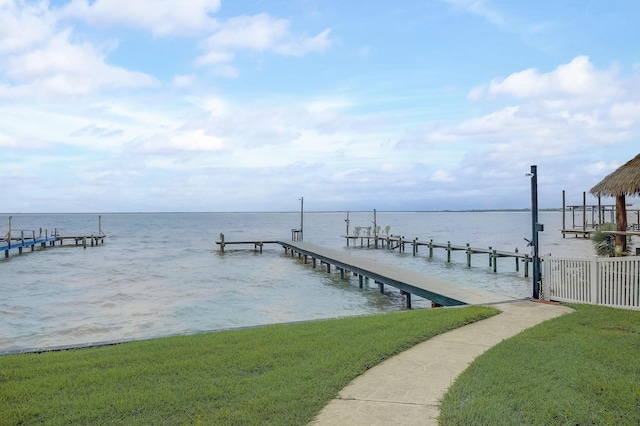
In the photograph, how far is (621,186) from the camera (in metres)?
12.2

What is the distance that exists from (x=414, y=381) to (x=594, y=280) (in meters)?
5.50

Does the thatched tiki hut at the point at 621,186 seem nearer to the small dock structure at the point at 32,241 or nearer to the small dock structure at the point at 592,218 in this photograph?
the small dock structure at the point at 592,218

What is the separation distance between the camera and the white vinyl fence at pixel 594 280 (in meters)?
7.89

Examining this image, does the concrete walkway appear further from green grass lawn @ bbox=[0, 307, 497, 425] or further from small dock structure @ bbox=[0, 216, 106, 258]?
small dock structure @ bbox=[0, 216, 106, 258]

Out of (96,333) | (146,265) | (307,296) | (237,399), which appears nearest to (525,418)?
(237,399)

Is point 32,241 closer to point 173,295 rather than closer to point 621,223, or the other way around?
point 173,295

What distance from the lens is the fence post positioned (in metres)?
8.25

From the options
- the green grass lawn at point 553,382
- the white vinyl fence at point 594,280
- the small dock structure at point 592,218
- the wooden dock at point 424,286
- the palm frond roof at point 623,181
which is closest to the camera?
the green grass lawn at point 553,382

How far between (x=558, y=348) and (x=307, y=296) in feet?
35.6

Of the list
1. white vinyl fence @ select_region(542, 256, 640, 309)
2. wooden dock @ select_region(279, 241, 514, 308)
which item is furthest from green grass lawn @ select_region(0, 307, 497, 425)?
wooden dock @ select_region(279, 241, 514, 308)

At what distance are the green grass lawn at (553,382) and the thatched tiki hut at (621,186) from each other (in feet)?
23.3

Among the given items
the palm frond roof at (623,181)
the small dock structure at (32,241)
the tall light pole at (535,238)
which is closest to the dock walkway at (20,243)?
the small dock structure at (32,241)

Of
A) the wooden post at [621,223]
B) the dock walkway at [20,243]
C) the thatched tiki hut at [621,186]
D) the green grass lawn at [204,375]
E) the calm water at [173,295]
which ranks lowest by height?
the calm water at [173,295]

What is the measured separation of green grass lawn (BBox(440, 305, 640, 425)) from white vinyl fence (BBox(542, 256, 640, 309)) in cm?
191
